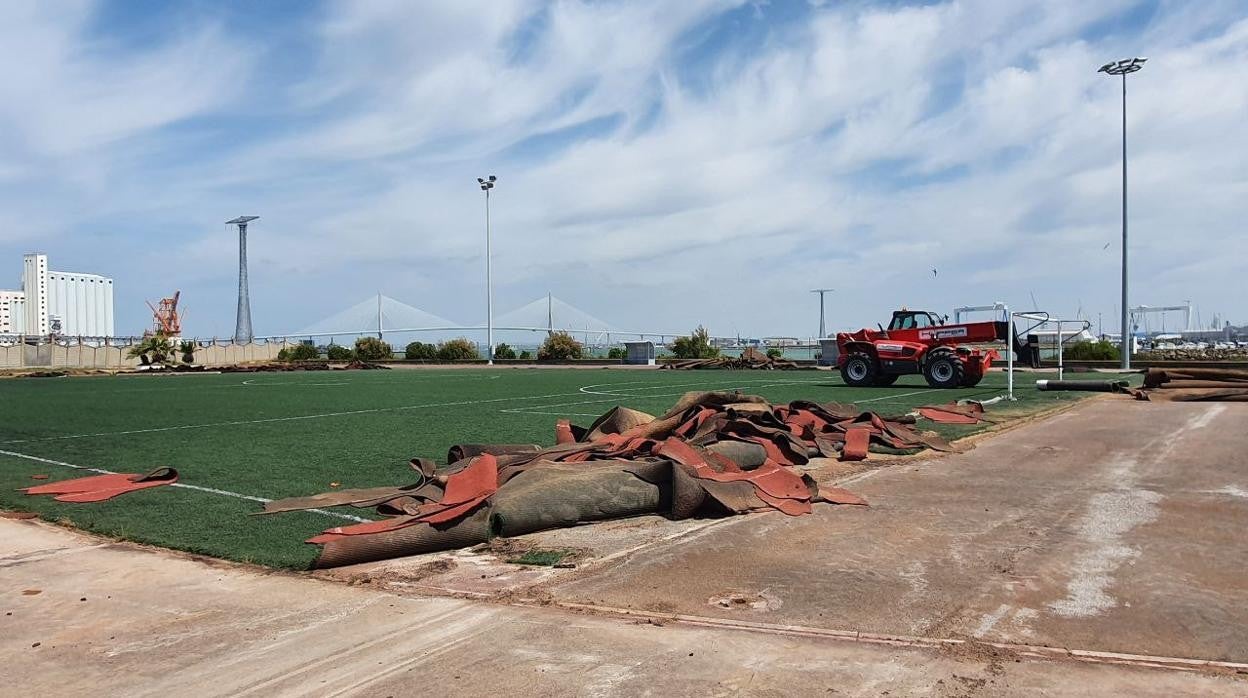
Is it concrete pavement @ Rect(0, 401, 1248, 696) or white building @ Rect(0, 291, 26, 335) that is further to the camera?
white building @ Rect(0, 291, 26, 335)

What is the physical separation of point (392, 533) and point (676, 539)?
1.81m

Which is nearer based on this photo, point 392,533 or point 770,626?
point 770,626

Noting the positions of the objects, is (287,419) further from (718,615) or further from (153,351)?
(153,351)

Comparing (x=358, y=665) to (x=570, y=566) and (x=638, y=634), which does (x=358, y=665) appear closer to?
(x=638, y=634)

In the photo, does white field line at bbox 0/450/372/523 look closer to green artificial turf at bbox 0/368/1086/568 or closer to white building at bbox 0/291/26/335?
green artificial turf at bbox 0/368/1086/568

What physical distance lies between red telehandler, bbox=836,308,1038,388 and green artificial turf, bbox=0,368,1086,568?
0.74 metres

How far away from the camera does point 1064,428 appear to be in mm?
12484

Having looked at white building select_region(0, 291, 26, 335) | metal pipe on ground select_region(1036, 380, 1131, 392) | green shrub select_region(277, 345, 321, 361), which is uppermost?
white building select_region(0, 291, 26, 335)

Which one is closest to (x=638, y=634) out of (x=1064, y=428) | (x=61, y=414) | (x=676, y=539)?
(x=676, y=539)

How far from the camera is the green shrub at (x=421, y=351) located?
57469 mm

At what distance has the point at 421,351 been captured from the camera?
58.1 meters

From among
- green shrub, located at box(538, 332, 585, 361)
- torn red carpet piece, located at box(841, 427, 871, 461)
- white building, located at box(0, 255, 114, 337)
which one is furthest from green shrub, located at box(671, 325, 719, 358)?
white building, located at box(0, 255, 114, 337)

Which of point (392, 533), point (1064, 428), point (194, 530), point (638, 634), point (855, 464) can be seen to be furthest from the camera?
point (1064, 428)

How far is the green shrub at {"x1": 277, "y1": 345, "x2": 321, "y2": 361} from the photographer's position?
5869cm
